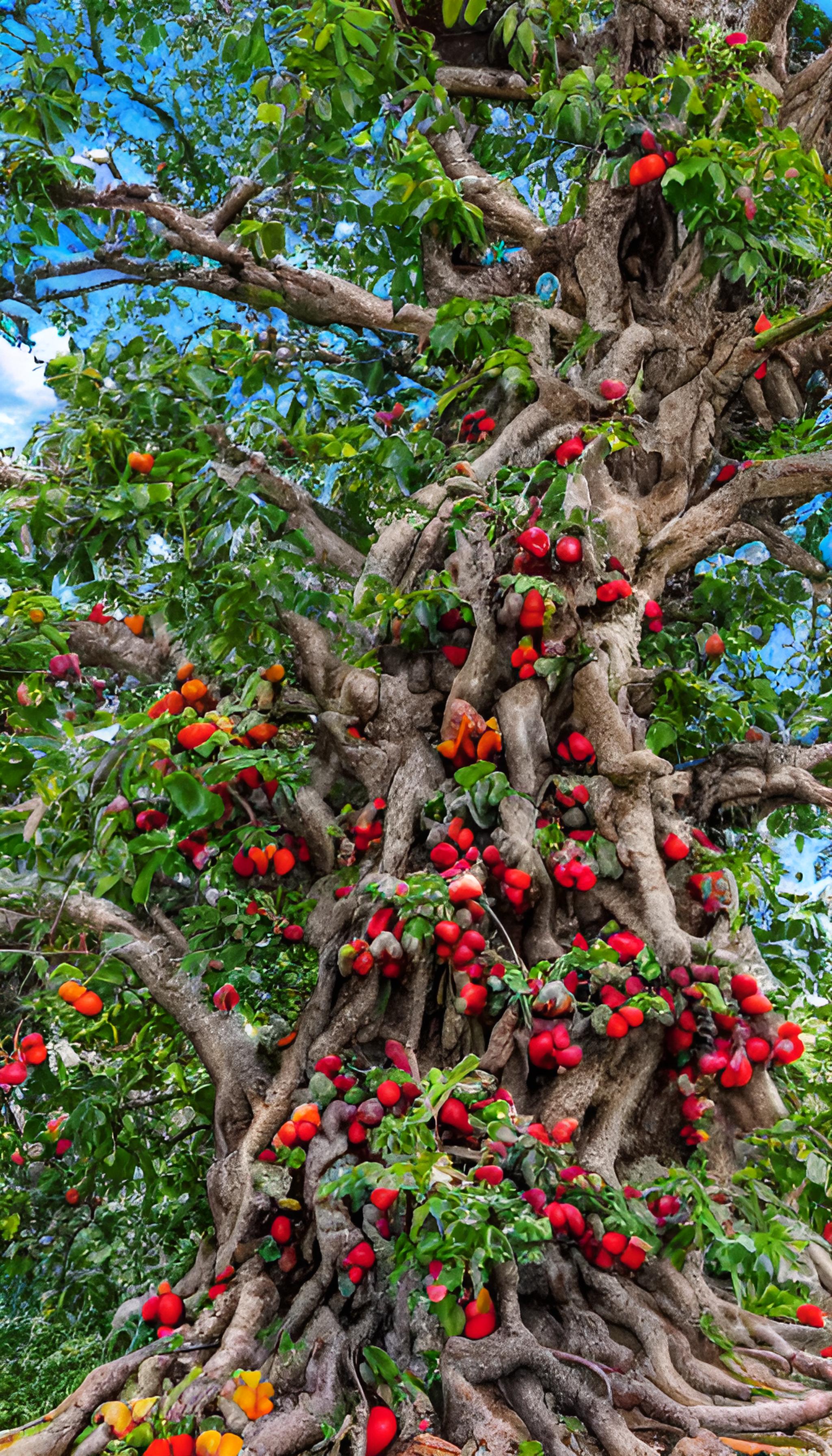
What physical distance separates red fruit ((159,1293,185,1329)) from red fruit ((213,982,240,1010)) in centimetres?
64

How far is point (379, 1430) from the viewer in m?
1.69

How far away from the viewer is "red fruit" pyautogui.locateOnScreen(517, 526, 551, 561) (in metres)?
2.52

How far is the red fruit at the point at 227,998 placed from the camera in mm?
2371

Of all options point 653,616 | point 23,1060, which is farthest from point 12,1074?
point 653,616

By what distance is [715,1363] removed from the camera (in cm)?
195

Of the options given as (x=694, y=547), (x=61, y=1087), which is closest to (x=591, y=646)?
(x=694, y=547)

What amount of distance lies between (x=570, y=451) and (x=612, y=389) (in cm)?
34

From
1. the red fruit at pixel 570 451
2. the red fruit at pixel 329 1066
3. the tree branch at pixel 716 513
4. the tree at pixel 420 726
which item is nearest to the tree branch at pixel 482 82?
the tree at pixel 420 726

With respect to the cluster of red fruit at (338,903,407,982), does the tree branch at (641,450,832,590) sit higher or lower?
higher

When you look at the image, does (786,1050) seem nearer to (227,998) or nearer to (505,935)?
(505,935)

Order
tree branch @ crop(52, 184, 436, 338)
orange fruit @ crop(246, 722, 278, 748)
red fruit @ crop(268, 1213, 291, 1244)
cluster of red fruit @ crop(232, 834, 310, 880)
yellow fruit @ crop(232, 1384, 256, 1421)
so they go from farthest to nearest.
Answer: tree branch @ crop(52, 184, 436, 338) < orange fruit @ crop(246, 722, 278, 748) < cluster of red fruit @ crop(232, 834, 310, 880) < red fruit @ crop(268, 1213, 291, 1244) < yellow fruit @ crop(232, 1384, 256, 1421)

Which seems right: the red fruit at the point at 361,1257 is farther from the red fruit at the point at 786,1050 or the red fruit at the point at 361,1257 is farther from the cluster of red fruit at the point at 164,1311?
the red fruit at the point at 786,1050

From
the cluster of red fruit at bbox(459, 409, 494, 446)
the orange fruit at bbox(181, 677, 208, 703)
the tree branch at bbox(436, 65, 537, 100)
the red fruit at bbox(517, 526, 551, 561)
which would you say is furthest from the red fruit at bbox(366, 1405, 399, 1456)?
the tree branch at bbox(436, 65, 537, 100)

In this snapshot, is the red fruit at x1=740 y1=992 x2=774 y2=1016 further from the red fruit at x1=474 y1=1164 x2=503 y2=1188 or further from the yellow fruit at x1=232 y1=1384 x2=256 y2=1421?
the yellow fruit at x1=232 y1=1384 x2=256 y2=1421
